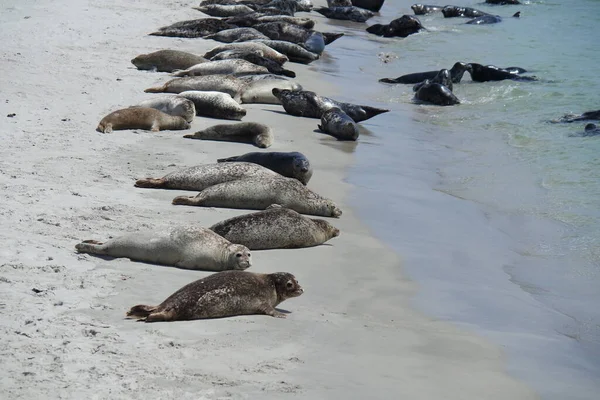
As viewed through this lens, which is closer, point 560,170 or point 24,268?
point 24,268

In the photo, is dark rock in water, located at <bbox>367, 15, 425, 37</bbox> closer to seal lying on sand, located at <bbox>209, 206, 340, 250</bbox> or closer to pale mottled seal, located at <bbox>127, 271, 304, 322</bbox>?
seal lying on sand, located at <bbox>209, 206, 340, 250</bbox>

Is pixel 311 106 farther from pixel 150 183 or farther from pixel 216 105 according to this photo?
pixel 150 183

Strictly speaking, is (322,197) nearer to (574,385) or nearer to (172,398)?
(574,385)

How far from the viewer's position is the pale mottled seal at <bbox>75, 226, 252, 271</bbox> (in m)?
4.83

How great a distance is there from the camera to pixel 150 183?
249 inches

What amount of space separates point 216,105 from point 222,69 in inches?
83.7

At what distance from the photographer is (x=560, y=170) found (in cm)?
871

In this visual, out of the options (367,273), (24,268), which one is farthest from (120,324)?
(367,273)

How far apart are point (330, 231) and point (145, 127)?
115 inches

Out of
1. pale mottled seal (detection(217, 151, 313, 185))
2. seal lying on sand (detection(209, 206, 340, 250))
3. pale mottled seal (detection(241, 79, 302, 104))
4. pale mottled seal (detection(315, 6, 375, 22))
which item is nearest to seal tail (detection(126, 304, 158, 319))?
seal lying on sand (detection(209, 206, 340, 250))

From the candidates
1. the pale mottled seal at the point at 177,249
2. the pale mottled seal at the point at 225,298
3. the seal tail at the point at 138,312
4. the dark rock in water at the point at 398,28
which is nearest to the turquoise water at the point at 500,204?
the pale mottled seal at the point at 225,298

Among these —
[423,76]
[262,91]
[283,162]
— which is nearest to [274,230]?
[283,162]

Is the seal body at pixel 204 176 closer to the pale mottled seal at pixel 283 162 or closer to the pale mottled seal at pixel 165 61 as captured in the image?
the pale mottled seal at pixel 283 162

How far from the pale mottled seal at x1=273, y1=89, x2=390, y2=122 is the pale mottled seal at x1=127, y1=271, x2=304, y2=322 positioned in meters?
5.56
